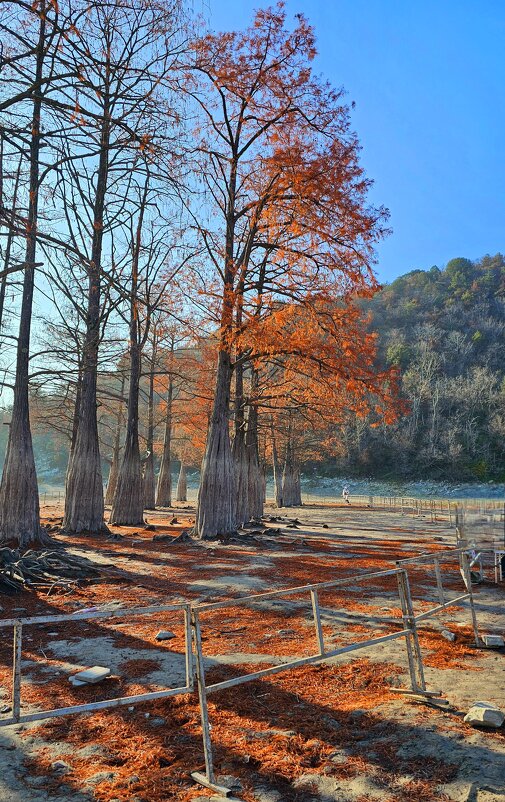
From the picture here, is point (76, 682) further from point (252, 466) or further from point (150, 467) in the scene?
point (150, 467)

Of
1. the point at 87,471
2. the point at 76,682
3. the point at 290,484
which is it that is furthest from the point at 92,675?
the point at 290,484

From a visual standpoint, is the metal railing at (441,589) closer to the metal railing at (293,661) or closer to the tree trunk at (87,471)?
the metal railing at (293,661)

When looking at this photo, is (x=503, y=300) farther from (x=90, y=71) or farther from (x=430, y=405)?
(x=90, y=71)

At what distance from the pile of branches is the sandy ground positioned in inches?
18.7

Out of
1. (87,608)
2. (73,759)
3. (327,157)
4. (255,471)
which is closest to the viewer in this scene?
(73,759)

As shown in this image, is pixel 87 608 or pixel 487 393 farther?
pixel 487 393

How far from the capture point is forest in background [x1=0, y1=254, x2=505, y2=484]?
78.9 m

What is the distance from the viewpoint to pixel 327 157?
15.9 metres

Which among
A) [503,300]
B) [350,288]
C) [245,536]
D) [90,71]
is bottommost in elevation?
[245,536]

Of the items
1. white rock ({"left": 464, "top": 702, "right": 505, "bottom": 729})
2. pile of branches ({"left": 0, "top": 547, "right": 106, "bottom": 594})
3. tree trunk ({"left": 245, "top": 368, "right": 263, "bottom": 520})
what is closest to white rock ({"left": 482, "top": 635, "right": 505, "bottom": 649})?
white rock ({"left": 464, "top": 702, "right": 505, "bottom": 729})

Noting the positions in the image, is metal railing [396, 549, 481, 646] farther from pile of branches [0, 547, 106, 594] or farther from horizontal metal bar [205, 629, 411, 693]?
pile of branches [0, 547, 106, 594]

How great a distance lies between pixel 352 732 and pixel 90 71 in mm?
6282

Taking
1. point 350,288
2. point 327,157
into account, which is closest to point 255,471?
point 350,288

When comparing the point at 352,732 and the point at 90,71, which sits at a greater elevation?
the point at 90,71
